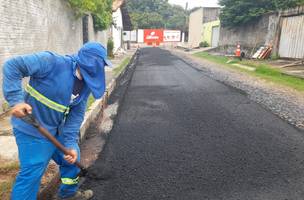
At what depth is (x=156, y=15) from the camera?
68.9 meters

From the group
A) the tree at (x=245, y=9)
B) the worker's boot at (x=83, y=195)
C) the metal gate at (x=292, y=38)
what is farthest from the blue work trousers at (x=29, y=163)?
the tree at (x=245, y=9)

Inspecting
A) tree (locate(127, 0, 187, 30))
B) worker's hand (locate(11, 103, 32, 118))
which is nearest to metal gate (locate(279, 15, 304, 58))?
worker's hand (locate(11, 103, 32, 118))

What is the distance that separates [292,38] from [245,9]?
7885 mm

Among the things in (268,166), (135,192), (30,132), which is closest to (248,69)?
(268,166)

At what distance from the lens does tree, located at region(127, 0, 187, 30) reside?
65625mm

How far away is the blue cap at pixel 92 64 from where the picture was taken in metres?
2.54

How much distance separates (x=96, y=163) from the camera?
4.08 meters

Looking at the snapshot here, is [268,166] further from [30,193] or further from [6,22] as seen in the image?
[6,22]

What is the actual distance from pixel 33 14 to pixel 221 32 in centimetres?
2723

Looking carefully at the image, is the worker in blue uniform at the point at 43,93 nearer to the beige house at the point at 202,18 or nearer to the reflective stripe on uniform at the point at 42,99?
the reflective stripe on uniform at the point at 42,99

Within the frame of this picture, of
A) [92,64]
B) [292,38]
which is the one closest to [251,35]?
[292,38]

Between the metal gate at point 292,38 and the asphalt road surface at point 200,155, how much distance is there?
1033 centimetres

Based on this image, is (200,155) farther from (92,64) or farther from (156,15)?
(156,15)

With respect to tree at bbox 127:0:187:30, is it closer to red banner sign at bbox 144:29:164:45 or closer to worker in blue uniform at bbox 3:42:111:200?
red banner sign at bbox 144:29:164:45
